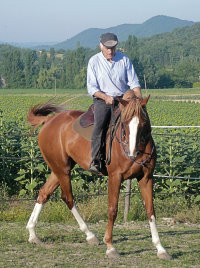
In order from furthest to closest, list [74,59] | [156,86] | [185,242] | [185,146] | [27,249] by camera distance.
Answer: [74,59], [156,86], [185,146], [185,242], [27,249]

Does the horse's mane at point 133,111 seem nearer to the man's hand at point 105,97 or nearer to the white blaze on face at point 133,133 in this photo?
the white blaze on face at point 133,133

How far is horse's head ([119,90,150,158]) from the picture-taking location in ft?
18.9

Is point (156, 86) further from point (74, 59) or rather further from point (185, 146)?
point (185, 146)

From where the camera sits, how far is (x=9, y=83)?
147 meters

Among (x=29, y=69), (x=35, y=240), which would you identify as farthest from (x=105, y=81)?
(x=29, y=69)

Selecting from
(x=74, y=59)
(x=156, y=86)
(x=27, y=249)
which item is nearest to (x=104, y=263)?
(x=27, y=249)

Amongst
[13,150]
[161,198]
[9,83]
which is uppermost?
[13,150]

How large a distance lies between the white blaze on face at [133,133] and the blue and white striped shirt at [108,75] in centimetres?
80

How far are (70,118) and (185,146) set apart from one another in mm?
4082

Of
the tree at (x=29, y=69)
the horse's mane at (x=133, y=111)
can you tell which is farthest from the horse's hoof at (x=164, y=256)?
the tree at (x=29, y=69)

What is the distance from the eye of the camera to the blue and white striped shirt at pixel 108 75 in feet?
21.1

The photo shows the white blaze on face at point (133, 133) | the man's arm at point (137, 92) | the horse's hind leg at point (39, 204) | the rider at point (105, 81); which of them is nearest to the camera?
the white blaze on face at point (133, 133)

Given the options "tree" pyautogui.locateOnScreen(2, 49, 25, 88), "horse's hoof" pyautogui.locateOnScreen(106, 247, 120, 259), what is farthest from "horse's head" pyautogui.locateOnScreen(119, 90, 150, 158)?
"tree" pyautogui.locateOnScreen(2, 49, 25, 88)

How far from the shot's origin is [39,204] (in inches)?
292
